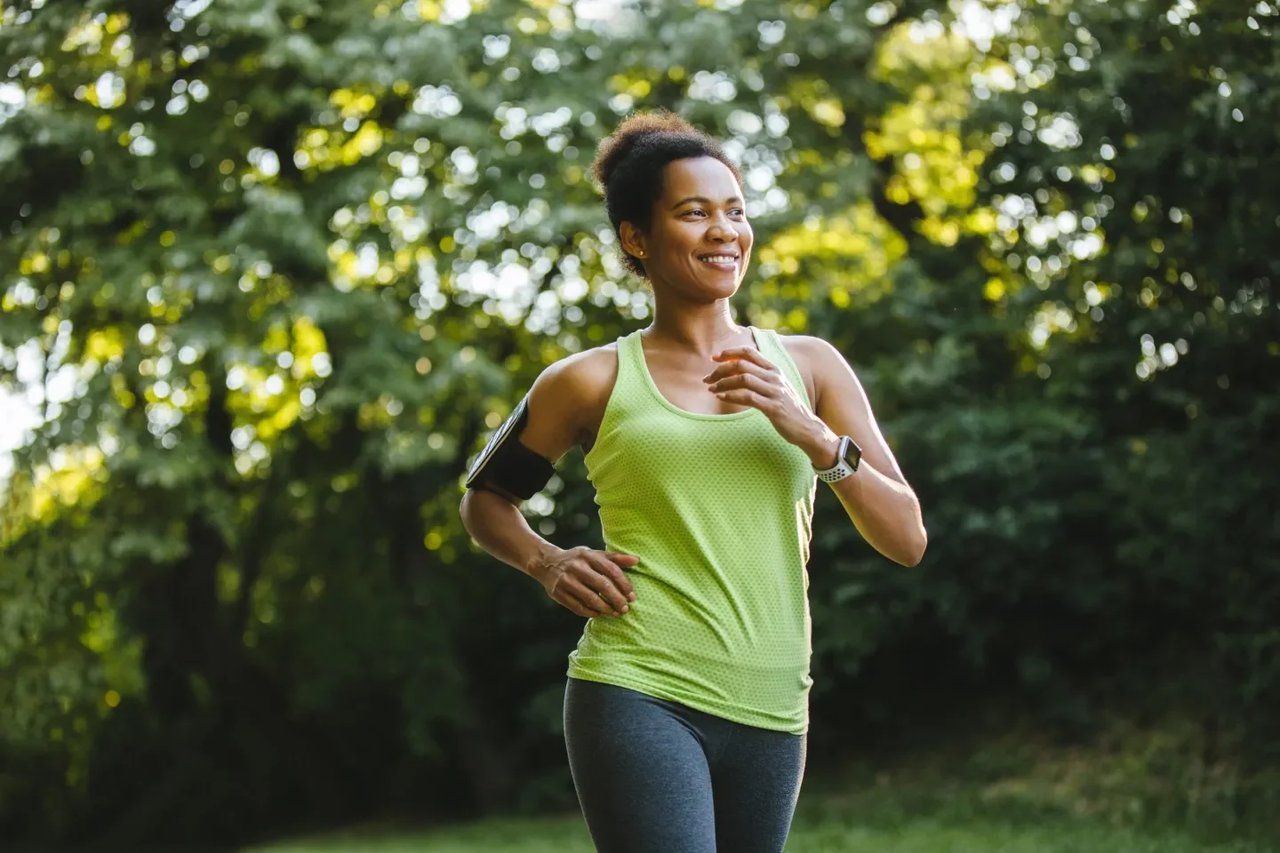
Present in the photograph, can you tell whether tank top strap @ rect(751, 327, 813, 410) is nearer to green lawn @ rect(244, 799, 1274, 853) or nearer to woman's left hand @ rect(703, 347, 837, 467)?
woman's left hand @ rect(703, 347, 837, 467)

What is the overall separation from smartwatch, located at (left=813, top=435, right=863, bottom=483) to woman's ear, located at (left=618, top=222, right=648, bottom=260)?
568 mm

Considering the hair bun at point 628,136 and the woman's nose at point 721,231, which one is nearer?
the woman's nose at point 721,231

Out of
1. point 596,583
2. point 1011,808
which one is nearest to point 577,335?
point 1011,808

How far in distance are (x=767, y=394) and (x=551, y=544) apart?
0.53 metres

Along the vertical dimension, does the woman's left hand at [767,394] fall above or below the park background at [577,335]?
above

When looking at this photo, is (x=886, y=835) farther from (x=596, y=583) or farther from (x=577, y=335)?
(x=596, y=583)

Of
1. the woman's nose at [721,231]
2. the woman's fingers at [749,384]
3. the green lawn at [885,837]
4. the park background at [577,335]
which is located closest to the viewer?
the woman's fingers at [749,384]

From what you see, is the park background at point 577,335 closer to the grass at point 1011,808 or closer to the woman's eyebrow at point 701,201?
the grass at point 1011,808

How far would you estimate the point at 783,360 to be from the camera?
285 centimetres

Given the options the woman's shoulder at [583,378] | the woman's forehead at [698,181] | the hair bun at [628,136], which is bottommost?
the woman's shoulder at [583,378]

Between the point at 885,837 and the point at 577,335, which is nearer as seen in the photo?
the point at 885,837

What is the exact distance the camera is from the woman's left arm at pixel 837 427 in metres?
2.56

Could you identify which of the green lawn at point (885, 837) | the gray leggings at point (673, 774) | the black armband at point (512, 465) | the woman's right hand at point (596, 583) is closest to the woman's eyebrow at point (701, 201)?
the black armband at point (512, 465)

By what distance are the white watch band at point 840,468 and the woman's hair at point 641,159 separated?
59cm
